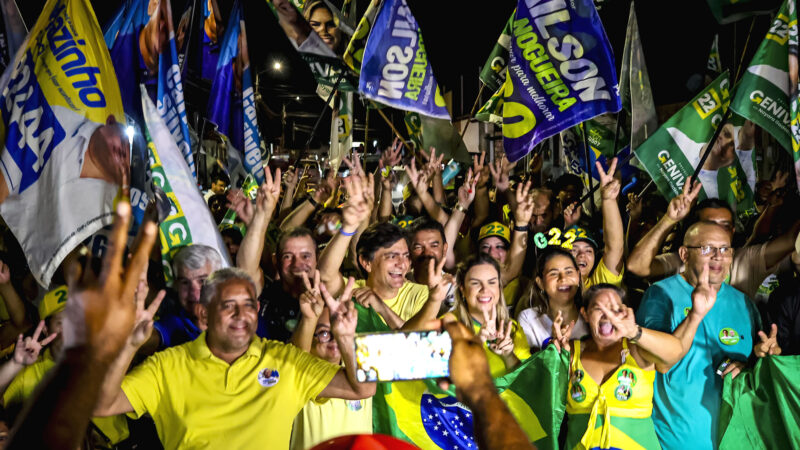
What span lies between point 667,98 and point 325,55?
11560 millimetres

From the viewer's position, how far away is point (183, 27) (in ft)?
24.5

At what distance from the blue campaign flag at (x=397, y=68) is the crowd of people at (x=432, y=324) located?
1231 millimetres

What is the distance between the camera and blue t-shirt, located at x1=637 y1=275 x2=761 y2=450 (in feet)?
13.6

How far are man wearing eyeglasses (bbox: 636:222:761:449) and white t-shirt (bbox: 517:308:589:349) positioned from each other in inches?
15.7

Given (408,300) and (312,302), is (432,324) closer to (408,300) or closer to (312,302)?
(312,302)

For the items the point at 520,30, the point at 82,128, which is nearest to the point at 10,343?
the point at 82,128

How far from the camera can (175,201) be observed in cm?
477

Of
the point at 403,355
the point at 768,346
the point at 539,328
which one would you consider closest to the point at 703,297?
the point at 768,346

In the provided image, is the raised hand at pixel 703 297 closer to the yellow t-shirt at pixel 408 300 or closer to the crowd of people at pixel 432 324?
the crowd of people at pixel 432 324

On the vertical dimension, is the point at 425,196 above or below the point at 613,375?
above

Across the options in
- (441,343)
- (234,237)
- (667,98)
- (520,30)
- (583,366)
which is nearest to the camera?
(441,343)

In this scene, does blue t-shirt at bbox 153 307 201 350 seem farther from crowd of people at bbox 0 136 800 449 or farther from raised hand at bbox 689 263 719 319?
raised hand at bbox 689 263 719 319

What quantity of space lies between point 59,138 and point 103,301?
142 inches

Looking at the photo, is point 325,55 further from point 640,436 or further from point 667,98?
point 667,98
